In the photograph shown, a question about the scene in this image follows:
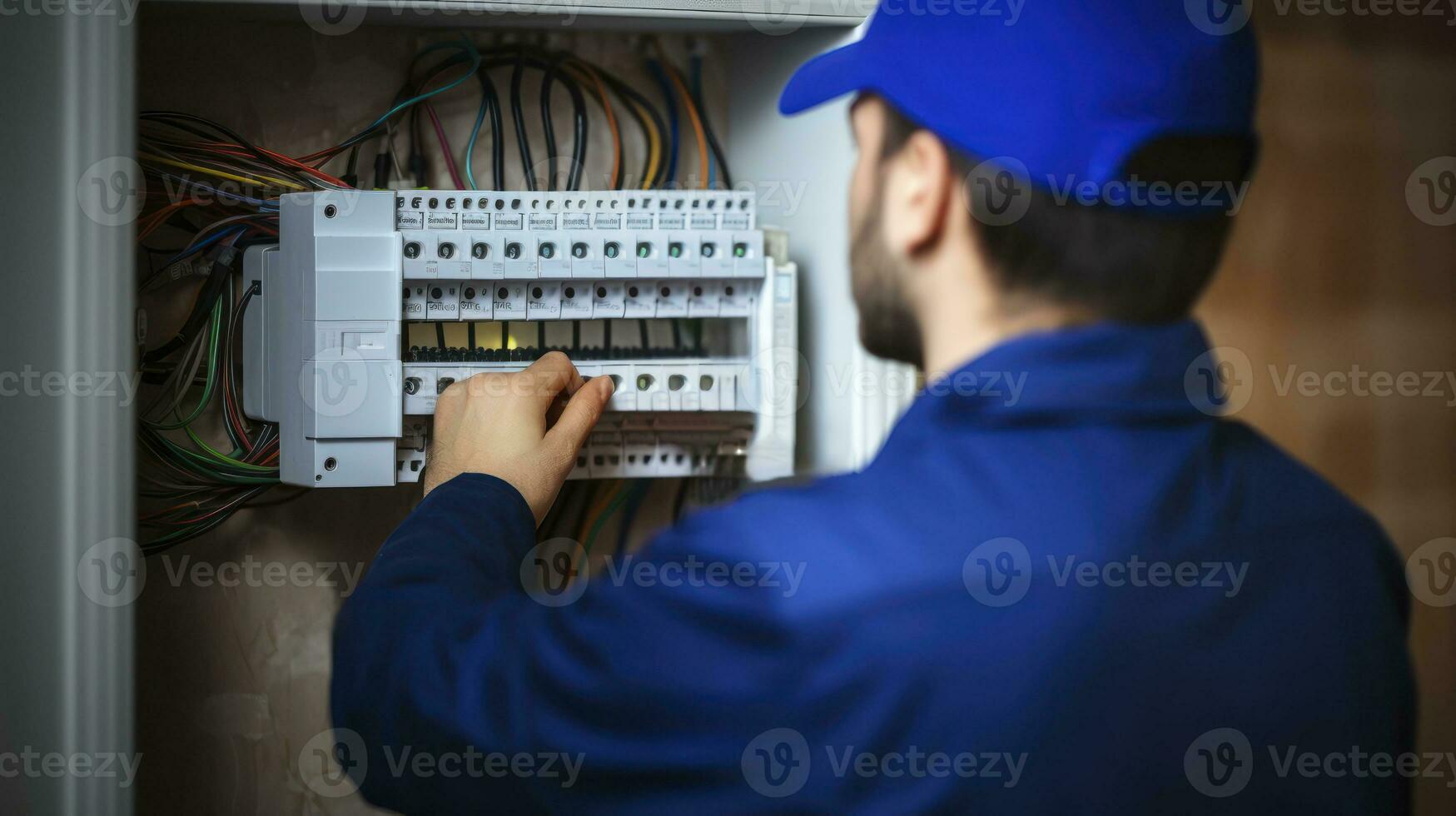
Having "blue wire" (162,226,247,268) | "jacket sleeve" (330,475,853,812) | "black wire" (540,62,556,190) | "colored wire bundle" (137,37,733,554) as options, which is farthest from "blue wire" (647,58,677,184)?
"jacket sleeve" (330,475,853,812)

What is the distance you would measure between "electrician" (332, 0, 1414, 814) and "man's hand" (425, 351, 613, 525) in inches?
7.6

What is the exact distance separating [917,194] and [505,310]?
50 centimetres

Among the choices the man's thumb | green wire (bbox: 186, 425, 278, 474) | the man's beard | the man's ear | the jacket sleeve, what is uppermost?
the man's ear

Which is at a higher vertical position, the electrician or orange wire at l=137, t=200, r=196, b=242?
orange wire at l=137, t=200, r=196, b=242

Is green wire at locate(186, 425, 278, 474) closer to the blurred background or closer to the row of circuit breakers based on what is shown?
the row of circuit breakers

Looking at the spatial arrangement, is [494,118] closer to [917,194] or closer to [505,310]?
[505,310]

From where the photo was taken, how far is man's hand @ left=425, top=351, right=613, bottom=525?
102cm

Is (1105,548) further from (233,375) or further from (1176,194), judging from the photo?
(233,375)

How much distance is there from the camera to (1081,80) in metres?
0.73

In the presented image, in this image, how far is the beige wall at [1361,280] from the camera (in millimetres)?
1401

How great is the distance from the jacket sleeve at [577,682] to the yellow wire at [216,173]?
22.8 inches

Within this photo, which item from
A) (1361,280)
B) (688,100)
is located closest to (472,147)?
(688,100)

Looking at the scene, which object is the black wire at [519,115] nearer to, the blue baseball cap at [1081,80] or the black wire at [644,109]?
the black wire at [644,109]

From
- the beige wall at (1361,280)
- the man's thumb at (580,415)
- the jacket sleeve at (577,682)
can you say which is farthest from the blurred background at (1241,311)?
the jacket sleeve at (577,682)
